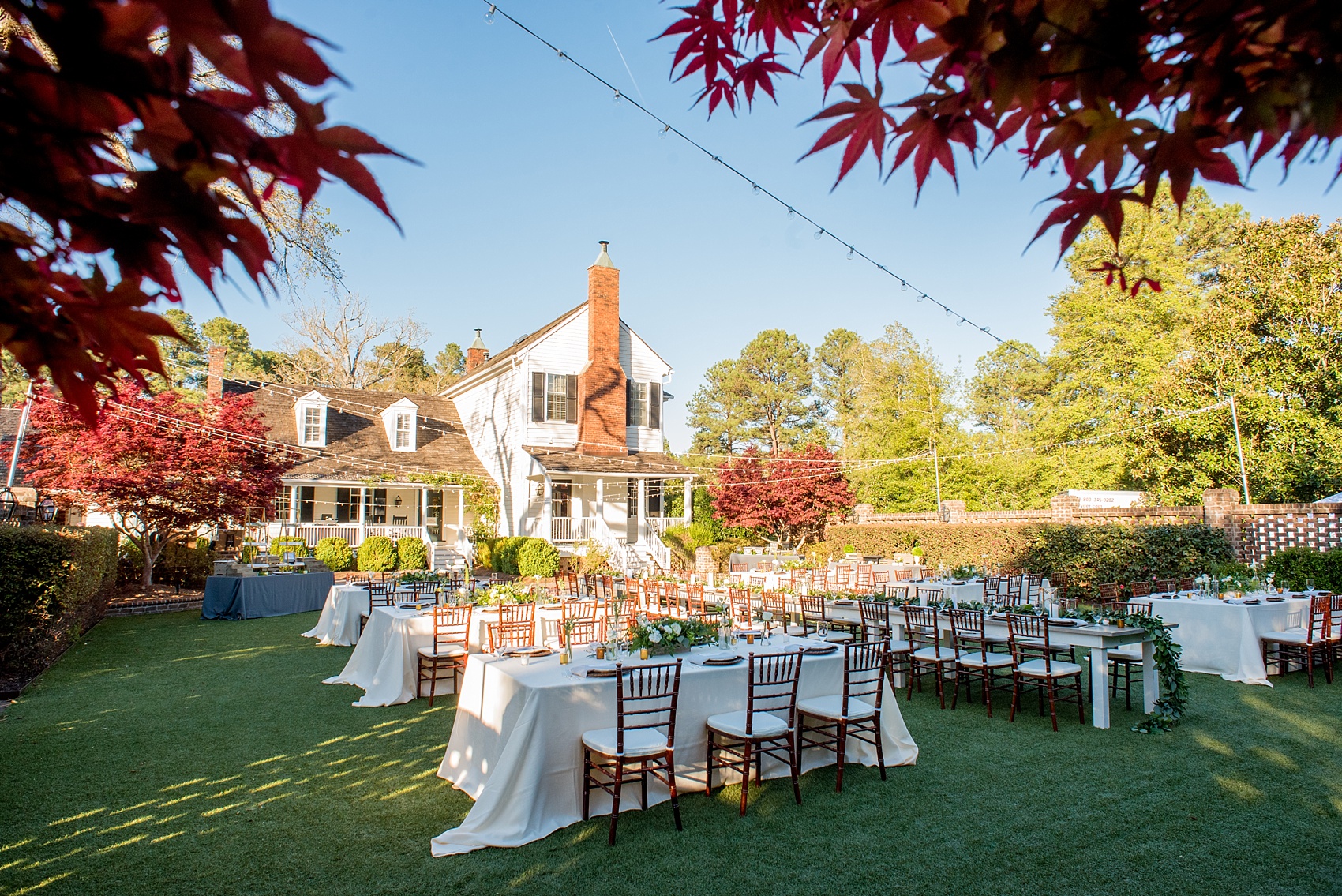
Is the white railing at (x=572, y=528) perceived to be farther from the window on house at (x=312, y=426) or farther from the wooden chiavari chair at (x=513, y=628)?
the wooden chiavari chair at (x=513, y=628)

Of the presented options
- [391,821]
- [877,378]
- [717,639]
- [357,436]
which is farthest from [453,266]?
[877,378]

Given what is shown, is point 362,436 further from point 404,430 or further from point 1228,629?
point 1228,629

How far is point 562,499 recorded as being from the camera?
26609mm

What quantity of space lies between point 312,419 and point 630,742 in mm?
25626

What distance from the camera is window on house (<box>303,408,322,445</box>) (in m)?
27.2

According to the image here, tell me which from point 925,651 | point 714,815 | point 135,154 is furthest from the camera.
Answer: point 925,651

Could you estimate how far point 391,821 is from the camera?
531 centimetres

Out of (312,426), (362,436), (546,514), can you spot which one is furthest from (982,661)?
(362,436)

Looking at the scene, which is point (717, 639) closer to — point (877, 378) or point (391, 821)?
point (391, 821)

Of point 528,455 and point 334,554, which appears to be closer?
point 334,554

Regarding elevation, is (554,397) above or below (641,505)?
above

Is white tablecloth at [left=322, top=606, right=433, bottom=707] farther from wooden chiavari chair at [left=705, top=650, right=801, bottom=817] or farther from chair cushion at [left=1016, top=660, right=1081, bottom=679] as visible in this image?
chair cushion at [left=1016, top=660, right=1081, bottom=679]

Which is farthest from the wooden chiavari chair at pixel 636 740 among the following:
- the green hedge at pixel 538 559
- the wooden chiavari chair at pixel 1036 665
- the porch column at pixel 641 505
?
the porch column at pixel 641 505

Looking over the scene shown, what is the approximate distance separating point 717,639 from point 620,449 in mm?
20402
